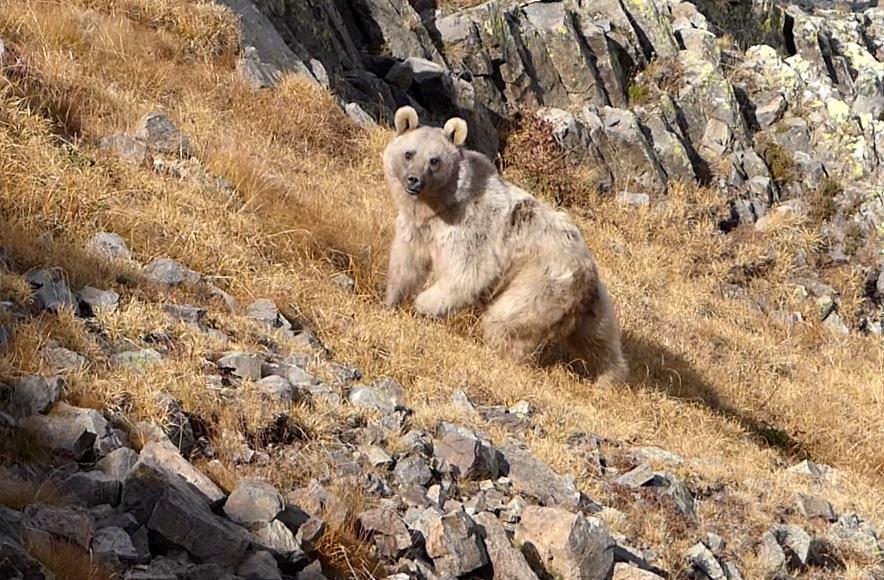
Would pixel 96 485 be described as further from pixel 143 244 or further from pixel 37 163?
pixel 37 163

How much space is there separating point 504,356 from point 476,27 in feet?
29.0

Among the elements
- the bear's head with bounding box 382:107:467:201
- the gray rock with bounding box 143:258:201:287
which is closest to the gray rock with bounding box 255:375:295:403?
the gray rock with bounding box 143:258:201:287

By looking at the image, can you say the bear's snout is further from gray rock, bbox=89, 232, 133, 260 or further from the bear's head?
Result: gray rock, bbox=89, 232, 133, 260

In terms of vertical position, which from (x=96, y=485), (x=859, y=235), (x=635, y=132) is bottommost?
(x=859, y=235)

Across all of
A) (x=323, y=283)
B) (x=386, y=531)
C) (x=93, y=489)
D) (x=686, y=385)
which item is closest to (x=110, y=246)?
(x=323, y=283)

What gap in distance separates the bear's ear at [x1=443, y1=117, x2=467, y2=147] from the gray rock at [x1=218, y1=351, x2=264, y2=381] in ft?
10.6

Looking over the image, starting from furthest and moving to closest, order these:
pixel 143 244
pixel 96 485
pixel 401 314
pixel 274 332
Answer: pixel 401 314 < pixel 143 244 < pixel 274 332 < pixel 96 485

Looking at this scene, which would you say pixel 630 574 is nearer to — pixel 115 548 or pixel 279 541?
pixel 279 541

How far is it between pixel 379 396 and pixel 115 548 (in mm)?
2553

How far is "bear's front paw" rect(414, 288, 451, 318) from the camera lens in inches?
325

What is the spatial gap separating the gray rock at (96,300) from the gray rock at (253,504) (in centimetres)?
198

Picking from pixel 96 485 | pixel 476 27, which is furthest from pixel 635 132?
pixel 96 485

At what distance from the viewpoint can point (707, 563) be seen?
17.6 ft

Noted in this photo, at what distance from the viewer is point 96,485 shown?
4176 millimetres
